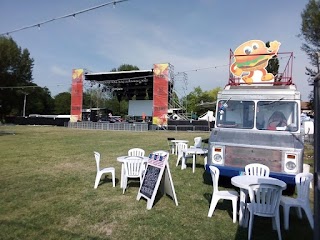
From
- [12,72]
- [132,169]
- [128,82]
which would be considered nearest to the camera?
[132,169]

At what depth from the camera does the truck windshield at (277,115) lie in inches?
260

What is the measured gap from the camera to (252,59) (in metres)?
8.56

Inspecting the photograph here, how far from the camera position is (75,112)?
3972cm

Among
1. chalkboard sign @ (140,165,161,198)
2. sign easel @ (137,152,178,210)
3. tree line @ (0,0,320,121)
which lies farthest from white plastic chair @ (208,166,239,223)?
tree line @ (0,0,320,121)

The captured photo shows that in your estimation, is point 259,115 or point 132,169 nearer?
point 132,169

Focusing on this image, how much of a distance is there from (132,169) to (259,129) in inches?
122

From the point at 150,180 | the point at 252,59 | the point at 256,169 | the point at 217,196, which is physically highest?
the point at 252,59

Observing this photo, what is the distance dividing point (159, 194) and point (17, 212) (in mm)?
2738

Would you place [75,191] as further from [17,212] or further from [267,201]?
[267,201]

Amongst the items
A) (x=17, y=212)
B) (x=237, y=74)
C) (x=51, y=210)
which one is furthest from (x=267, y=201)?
(x=237, y=74)

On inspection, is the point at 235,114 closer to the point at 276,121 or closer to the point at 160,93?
the point at 276,121

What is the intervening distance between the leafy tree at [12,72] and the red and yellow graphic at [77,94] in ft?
53.2

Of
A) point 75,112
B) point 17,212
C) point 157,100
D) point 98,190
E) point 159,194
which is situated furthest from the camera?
point 75,112

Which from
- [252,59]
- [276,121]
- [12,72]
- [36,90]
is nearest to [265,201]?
[276,121]
